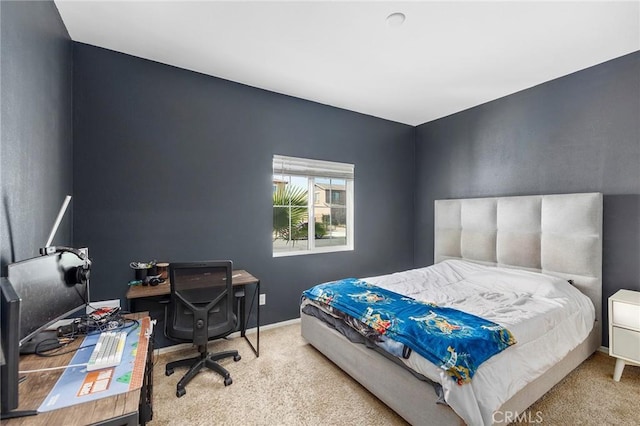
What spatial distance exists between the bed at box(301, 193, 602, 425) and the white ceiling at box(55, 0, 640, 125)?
134 cm

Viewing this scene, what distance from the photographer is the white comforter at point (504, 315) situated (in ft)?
4.74

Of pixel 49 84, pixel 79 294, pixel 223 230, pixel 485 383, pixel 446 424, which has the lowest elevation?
pixel 446 424

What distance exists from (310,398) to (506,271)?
2.32 metres

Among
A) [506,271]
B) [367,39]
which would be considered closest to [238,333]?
[506,271]

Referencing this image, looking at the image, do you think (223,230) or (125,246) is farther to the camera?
(223,230)

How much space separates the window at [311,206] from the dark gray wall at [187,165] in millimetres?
123

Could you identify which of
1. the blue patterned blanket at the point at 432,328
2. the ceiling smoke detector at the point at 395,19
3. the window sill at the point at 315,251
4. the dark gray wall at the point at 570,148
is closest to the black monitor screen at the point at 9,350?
the blue patterned blanket at the point at 432,328

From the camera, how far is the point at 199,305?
2115mm

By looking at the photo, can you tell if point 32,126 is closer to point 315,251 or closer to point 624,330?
point 315,251

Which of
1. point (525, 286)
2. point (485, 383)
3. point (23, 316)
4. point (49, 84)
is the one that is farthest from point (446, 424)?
point (49, 84)

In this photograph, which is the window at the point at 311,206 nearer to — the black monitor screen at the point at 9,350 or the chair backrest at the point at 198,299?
the chair backrest at the point at 198,299

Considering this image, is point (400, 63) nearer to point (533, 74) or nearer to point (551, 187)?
point (533, 74)

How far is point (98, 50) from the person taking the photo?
2436mm

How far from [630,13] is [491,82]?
1.10 m
